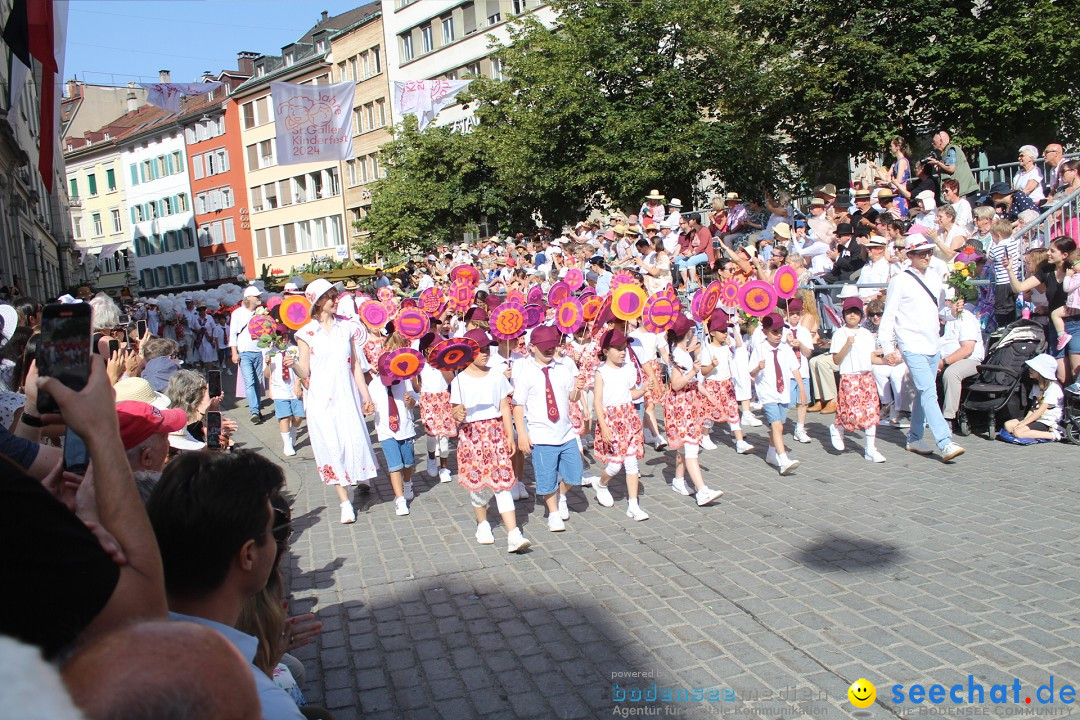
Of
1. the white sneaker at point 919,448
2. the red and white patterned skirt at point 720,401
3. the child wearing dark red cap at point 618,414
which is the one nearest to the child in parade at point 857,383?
the white sneaker at point 919,448

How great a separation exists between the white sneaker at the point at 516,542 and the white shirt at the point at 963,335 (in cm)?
614

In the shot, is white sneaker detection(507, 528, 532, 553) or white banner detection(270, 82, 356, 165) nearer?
white sneaker detection(507, 528, 532, 553)

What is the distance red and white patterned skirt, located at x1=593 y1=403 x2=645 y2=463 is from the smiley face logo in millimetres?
3457

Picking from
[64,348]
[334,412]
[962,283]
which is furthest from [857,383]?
[64,348]

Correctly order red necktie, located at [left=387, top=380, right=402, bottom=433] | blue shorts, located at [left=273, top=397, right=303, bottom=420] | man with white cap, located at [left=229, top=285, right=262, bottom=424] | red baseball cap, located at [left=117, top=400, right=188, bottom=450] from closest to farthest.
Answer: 1. red baseball cap, located at [left=117, top=400, right=188, bottom=450]
2. red necktie, located at [left=387, top=380, right=402, bottom=433]
3. blue shorts, located at [left=273, top=397, right=303, bottom=420]
4. man with white cap, located at [left=229, top=285, right=262, bottom=424]

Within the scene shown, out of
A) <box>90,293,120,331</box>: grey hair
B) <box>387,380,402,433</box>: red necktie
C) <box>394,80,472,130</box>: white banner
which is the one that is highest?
<box>394,80,472,130</box>: white banner

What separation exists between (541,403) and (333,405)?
202 cm

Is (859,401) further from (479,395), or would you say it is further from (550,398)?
(479,395)

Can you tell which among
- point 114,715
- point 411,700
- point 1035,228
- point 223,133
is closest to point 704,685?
point 411,700

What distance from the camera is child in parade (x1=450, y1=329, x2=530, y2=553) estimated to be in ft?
23.2

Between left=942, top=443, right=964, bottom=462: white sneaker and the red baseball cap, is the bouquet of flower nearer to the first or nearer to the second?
left=942, top=443, right=964, bottom=462: white sneaker

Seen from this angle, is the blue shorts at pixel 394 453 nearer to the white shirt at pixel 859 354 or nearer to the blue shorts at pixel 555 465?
the blue shorts at pixel 555 465

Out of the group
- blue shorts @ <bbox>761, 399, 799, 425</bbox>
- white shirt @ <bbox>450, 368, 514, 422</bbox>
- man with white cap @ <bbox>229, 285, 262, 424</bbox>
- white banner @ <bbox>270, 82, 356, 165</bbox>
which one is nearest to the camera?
white shirt @ <bbox>450, 368, 514, 422</bbox>

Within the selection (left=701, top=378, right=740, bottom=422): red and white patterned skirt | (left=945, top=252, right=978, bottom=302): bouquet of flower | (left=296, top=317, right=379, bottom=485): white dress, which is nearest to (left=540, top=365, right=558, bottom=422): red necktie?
(left=296, top=317, right=379, bottom=485): white dress
